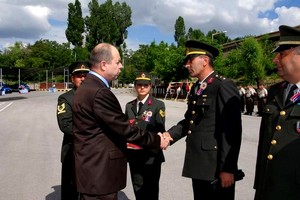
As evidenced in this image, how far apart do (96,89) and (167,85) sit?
33.8 metres

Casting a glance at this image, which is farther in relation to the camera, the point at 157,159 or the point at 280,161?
the point at 157,159

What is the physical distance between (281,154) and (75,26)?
72678mm

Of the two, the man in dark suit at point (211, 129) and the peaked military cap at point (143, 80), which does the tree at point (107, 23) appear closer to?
the peaked military cap at point (143, 80)

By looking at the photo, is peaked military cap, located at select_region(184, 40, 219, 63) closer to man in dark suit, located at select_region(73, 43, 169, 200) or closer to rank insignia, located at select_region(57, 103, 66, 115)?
man in dark suit, located at select_region(73, 43, 169, 200)

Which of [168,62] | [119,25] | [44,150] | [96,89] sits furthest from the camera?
[119,25]

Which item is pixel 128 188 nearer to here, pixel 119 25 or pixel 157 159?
pixel 157 159

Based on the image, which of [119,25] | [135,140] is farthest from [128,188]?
[119,25]

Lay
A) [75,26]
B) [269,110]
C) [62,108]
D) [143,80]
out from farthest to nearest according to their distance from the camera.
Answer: [75,26], [143,80], [62,108], [269,110]

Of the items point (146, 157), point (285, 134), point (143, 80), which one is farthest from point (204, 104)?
point (143, 80)

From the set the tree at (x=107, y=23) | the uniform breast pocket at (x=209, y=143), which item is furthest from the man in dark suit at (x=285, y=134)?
the tree at (x=107, y=23)

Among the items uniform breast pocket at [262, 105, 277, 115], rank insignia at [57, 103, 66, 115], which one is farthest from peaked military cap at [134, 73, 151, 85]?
uniform breast pocket at [262, 105, 277, 115]

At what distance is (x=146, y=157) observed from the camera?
4098 mm

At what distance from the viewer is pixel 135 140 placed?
3.04 m

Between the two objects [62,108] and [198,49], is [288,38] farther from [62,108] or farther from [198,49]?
[62,108]
